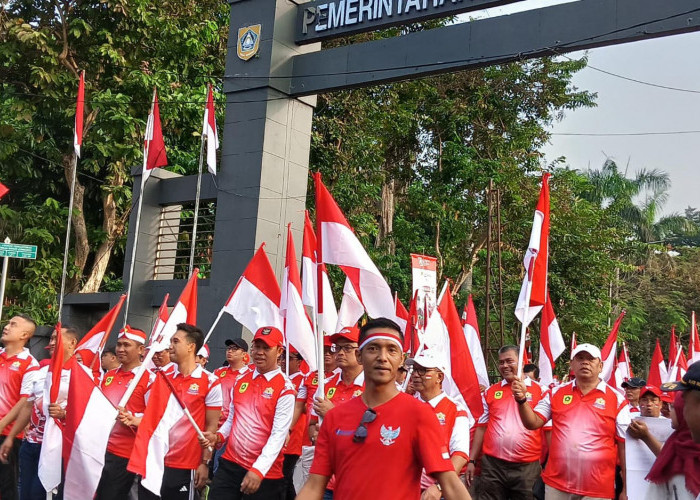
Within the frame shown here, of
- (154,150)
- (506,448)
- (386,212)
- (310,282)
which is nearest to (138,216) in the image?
(154,150)

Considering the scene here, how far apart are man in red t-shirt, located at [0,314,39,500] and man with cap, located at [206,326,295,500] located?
2.20 m

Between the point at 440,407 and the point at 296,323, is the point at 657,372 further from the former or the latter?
the point at 440,407

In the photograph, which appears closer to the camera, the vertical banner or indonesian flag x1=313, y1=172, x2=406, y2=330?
indonesian flag x1=313, y1=172, x2=406, y2=330

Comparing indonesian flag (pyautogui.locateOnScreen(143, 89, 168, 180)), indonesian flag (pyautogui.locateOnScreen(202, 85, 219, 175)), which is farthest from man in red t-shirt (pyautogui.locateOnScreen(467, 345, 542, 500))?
indonesian flag (pyautogui.locateOnScreen(143, 89, 168, 180))

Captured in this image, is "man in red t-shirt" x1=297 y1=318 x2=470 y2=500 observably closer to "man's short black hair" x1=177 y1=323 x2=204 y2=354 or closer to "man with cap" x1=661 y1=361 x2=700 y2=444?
"man with cap" x1=661 y1=361 x2=700 y2=444

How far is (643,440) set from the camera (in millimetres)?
4531

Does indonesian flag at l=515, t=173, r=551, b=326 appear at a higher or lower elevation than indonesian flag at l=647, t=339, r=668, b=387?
higher

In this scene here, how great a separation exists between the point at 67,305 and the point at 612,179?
27.2 metres

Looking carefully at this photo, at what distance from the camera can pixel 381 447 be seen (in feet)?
12.9

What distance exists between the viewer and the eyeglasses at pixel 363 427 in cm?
394

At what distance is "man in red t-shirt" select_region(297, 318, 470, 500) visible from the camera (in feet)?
12.7

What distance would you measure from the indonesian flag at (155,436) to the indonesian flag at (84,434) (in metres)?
0.26

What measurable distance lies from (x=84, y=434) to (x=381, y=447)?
146 inches

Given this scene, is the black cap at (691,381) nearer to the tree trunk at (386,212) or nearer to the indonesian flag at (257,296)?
the indonesian flag at (257,296)
